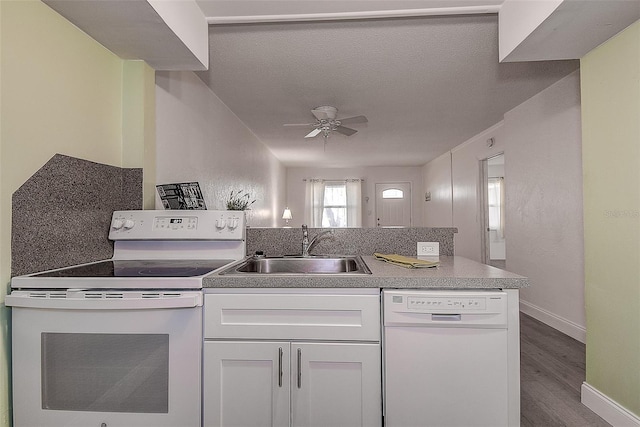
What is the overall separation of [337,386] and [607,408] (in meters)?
1.53

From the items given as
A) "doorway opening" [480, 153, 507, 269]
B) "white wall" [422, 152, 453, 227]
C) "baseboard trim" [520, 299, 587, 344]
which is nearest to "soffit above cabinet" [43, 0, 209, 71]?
"baseboard trim" [520, 299, 587, 344]

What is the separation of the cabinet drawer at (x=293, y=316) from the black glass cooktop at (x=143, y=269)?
0.66ft

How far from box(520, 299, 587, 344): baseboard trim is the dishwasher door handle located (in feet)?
7.27

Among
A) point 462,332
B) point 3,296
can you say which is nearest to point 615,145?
point 462,332

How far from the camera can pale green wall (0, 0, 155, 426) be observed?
49.5 inches

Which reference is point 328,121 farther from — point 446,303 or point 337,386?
point 337,386

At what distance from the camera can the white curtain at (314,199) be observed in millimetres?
8148

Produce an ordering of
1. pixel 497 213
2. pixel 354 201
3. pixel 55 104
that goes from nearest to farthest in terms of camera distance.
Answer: pixel 55 104 → pixel 497 213 → pixel 354 201

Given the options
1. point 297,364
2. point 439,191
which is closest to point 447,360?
point 297,364

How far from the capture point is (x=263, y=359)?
1329 millimetres

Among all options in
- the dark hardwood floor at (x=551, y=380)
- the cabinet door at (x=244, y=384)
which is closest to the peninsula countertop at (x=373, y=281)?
the cabinet door at (x=244, y=384)

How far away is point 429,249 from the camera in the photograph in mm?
1967

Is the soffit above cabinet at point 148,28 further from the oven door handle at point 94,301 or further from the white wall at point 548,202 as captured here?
the white wall at point 548,202

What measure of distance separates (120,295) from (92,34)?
51.1 inches
